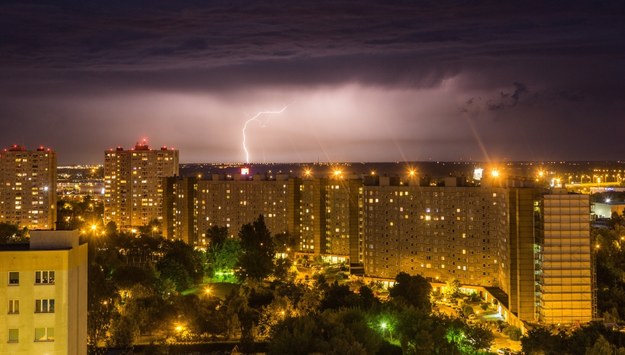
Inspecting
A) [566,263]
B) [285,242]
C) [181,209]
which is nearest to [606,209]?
[285,242]

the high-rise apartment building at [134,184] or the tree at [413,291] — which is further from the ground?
the high-rise apartment building at [134,184]

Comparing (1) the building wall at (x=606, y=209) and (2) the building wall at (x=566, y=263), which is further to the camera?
(1) the building wall at (x=606, y=209)

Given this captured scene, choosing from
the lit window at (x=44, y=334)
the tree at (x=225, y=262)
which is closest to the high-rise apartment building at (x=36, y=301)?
the lit window at (x=44, y=334)

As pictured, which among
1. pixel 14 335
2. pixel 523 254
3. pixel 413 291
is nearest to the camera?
pixel 14 335

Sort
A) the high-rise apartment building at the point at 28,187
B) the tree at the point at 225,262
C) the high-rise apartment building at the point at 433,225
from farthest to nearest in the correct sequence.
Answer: the high-rise apartment building at the point at 28,187 < the tree at the point at 225,262 < the high-rise apartment building at the point at 433,225

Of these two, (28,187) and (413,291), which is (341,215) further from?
(28,187)

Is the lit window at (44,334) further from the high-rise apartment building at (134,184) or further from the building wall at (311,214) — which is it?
the high-rise apartment building at (134,184)

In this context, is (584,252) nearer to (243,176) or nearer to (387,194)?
(387,194)
